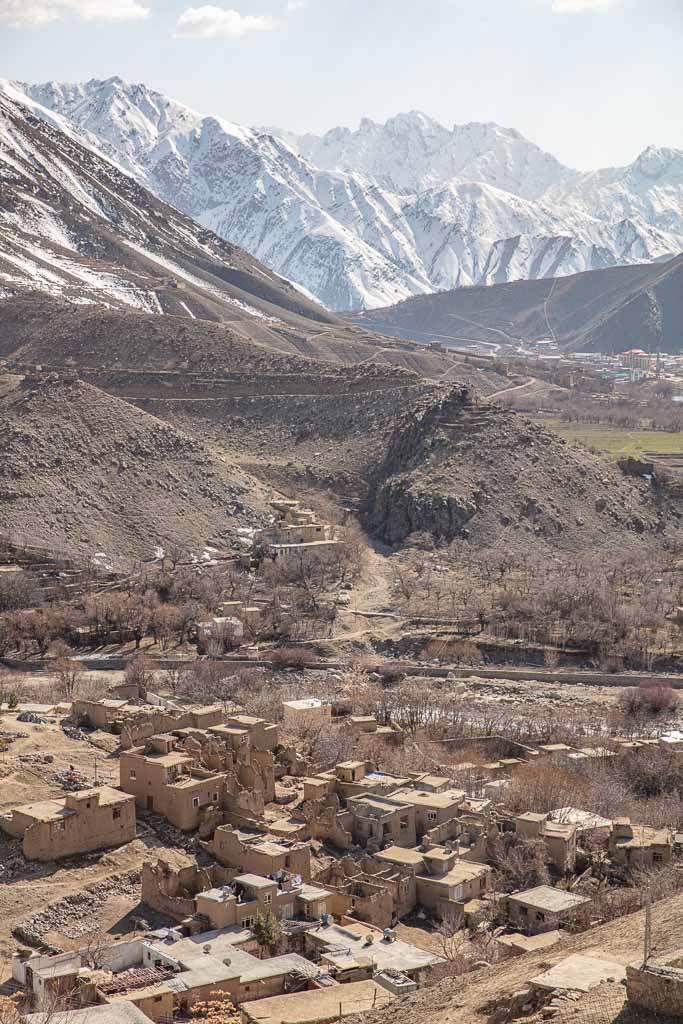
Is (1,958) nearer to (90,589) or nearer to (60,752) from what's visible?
(60,752)

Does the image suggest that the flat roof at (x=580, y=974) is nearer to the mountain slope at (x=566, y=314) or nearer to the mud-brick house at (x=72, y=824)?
the mud-brick house at (x=72, y=824)

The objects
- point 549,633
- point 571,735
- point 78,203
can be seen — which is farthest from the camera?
point 78,203

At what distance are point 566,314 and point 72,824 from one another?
170m

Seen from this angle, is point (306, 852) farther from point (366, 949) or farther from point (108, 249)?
point (108, 249)

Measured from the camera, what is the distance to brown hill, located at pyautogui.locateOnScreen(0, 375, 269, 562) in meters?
50.2

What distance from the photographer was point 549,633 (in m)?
42.7

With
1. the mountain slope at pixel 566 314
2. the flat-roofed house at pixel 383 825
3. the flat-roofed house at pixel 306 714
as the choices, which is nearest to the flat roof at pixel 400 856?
the flat-roofed house at pixel 383 825

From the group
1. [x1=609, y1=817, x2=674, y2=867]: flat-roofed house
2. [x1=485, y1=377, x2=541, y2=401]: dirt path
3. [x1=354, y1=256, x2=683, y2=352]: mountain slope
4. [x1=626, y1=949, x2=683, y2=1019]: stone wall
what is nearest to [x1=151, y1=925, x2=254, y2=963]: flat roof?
[x1=609, y1=817, x2=674, y2=867]: flat-roofed house

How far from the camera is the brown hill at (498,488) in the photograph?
55.2m

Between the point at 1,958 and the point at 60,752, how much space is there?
7.34m

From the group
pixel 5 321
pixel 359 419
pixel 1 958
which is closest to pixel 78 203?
pixel 5 321

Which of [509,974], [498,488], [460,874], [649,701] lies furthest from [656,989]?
[498,488]

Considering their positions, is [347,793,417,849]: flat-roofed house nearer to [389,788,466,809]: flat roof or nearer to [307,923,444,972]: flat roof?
[389,788,466,809]: flat roof

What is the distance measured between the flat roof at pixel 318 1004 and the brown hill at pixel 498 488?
36711mm
